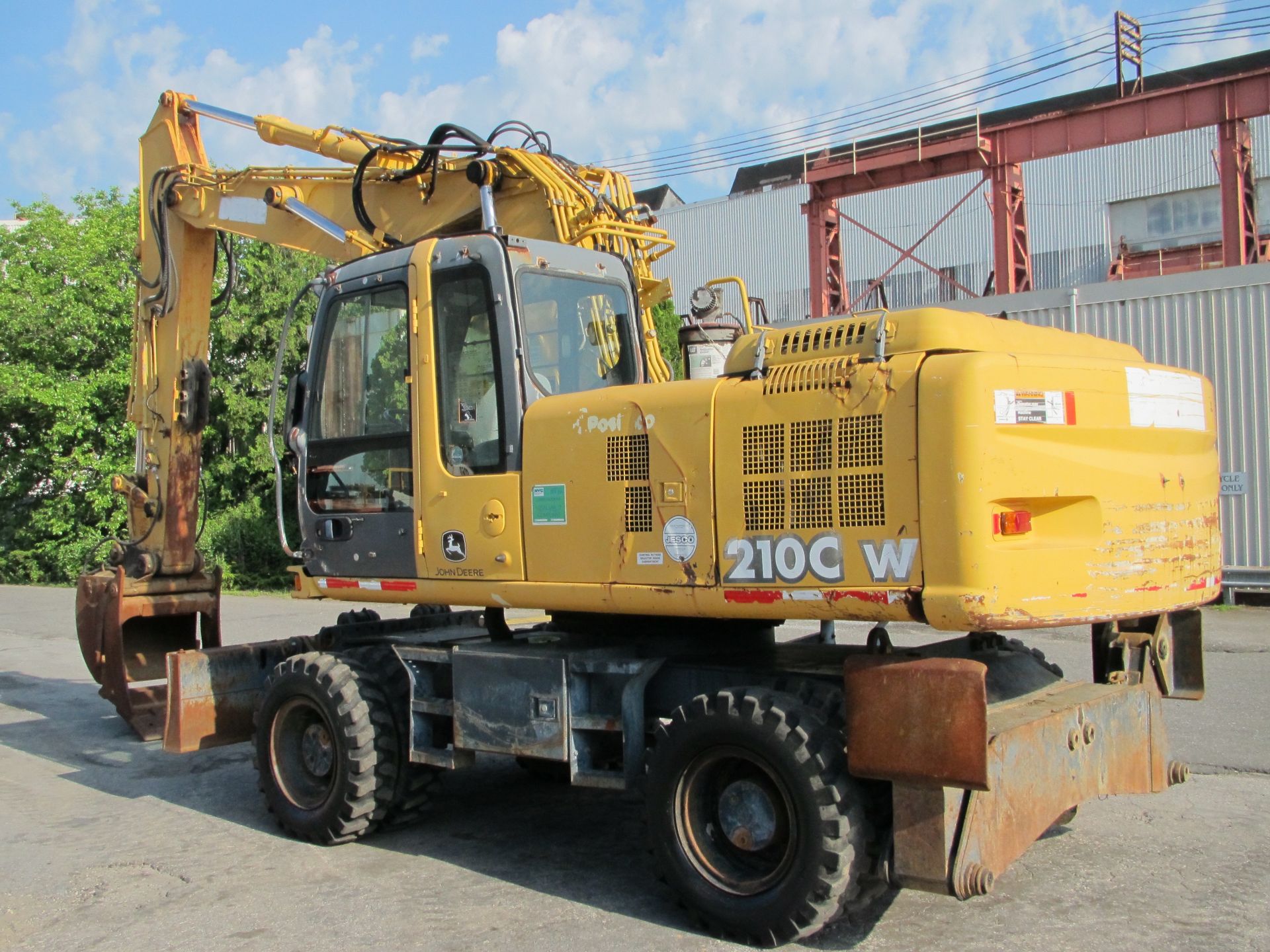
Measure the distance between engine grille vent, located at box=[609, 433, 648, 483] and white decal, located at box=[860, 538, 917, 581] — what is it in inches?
43.8

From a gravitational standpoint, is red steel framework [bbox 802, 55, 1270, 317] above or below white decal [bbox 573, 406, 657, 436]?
above

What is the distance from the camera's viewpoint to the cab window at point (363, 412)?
6.27 metres

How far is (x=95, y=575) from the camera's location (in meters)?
8.99

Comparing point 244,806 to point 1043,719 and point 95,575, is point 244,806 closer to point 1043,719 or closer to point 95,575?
point 95,575

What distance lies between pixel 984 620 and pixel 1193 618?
2152 mm

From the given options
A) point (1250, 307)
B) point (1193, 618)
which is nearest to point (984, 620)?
point (1193, 618)

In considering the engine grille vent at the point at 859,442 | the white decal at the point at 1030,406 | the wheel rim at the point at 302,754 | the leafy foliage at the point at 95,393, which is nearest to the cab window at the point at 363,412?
the wheel rim at the point at 302,754

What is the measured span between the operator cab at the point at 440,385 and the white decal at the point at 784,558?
126cm

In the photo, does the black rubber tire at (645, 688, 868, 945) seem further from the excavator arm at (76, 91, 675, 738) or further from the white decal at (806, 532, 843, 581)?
the excavator arm at (76, 91, 675, 738)

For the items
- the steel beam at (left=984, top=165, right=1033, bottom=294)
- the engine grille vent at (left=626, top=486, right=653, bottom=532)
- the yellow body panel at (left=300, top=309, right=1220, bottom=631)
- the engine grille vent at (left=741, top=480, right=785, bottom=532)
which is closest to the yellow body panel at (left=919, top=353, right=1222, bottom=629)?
the yellow body panel at (left=300, top=309, right=1220, bottom=631)

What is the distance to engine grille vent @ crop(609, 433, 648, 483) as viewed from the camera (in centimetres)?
523

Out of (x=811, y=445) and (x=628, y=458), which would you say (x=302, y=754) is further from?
(x=811, y=445)

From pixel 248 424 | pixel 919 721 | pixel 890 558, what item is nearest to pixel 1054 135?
pixel 248 424

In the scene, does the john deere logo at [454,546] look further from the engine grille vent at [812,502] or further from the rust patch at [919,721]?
the rust patch at [919,721]
